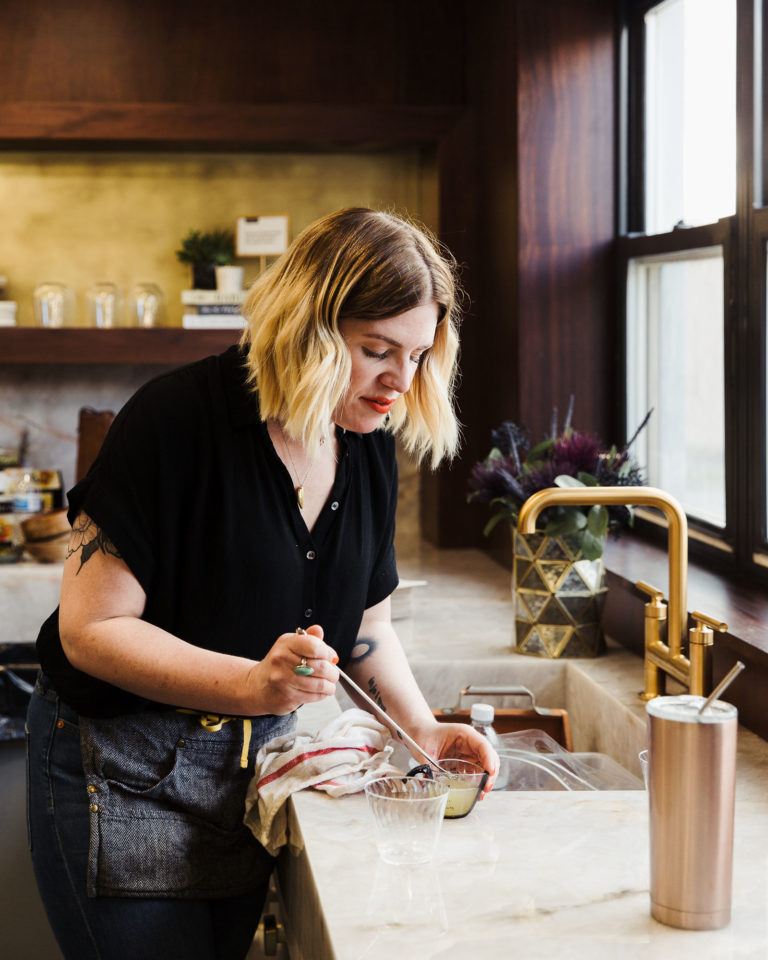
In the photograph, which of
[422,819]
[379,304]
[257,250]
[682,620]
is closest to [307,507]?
[379,304]

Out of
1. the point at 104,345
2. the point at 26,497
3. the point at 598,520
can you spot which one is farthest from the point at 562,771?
the point at 104,345

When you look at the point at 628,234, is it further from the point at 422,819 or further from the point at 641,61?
the point at 422,819

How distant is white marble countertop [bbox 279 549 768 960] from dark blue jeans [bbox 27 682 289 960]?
10cm

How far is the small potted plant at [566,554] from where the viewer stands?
2025 mm

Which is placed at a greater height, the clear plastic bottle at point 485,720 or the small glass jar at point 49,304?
the small glass jar at point 49,304

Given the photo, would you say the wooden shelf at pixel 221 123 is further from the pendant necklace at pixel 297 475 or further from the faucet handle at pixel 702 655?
the faucet handle at pixel 702 655

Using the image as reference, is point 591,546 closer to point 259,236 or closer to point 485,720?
point 485,720

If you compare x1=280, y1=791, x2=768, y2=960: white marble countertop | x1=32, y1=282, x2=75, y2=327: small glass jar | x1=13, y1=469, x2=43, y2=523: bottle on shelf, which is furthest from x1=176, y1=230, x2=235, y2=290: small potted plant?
x1=280, y1=791, x2=768, y2=960: white marble countertop

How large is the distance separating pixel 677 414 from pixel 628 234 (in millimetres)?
496

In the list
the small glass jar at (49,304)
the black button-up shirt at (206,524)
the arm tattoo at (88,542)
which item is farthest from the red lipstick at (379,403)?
the small glass jar at (49,304)

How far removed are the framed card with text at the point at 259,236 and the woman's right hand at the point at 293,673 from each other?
2360 mm

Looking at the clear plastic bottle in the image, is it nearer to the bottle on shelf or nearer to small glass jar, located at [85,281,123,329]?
the bottle on shelf

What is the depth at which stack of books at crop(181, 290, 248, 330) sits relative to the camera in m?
3.23

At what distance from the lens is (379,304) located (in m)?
1.32
